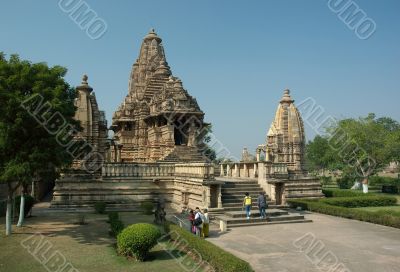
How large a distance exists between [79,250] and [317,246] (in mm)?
7829

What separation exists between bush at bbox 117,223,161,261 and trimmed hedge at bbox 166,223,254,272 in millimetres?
1230

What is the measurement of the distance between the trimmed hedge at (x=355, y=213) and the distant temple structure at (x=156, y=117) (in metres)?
11.0

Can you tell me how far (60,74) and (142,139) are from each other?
21.7 m

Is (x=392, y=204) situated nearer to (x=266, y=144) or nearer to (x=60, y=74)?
(x=266, y=144)

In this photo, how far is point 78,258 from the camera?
11031 millimetres

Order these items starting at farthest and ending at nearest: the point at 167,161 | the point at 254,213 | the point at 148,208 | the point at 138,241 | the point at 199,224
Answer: the point at 167,161 < the point at 148,208 < the point at 254,213 < the point at 199,224 < the point at 138,241

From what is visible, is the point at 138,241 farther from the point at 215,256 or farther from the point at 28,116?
the point at 28,116

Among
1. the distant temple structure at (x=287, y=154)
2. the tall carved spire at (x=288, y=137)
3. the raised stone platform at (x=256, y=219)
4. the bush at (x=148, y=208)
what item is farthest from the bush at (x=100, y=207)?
the tall carved spire at (x=288, y=137)

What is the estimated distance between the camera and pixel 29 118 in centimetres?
1352

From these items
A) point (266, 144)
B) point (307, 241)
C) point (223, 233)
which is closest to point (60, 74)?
point (223, 233)

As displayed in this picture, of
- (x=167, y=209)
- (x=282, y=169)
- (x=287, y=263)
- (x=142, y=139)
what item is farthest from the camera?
(x=142, y=139)

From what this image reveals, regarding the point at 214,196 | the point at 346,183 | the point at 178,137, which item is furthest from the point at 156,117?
the point at 346,183

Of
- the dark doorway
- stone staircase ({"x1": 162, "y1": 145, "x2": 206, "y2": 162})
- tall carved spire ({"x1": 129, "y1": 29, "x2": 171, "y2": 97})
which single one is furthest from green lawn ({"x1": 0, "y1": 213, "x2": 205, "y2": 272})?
tall carved spire ({"x1": 129, "y1": 29, "x2": 171, "y2": 97})

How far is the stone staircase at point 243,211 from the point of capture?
54.5 ft
